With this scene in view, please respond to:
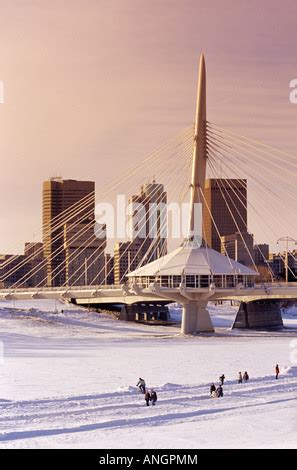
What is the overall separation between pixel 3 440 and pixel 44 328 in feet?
193

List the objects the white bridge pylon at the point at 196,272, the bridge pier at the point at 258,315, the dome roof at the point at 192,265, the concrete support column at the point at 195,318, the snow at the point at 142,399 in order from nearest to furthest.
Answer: the snow at the point at 142,399 → the white bridge pylon at the point at 196,272 → the dome roof at the point at 192,265 → the concrete support column at the point at 195,318 → the bridge pier at the point at 258,315

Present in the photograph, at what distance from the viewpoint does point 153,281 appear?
2948 inches

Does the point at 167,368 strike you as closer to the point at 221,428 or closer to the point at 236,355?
the point at 236,355

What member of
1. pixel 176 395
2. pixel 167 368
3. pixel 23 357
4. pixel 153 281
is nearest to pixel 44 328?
pixel 153 281

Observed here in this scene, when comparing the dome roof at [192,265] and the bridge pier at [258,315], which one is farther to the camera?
the bridge pier at [258,315]

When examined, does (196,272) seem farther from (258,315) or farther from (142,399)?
(142,399)

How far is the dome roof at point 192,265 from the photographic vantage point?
72812 millimetres

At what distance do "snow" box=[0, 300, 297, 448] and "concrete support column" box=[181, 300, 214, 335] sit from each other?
13.0 m

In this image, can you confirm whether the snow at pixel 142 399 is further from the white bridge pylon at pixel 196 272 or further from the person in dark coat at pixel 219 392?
the white bridge pylon at pixel 196 272

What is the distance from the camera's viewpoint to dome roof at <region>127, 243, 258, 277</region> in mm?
72812

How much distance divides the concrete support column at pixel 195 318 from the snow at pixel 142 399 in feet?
42.5

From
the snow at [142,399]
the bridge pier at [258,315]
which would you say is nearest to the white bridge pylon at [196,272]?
the snow at [142,399]

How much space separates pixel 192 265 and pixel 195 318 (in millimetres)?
5245

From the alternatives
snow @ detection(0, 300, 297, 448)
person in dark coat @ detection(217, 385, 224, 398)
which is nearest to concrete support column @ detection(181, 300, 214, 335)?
snow @ detection(0, 300, 297, 448)
